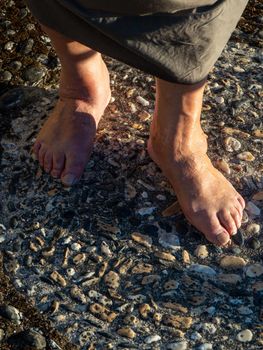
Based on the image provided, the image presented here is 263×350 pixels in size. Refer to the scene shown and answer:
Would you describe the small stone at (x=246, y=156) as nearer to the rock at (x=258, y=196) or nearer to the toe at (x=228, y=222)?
the rock at (x=258, y=196)

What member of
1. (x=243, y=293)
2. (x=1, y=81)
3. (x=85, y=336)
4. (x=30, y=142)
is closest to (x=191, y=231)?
(x=243, y=293)

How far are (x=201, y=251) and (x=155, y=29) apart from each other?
0.63 meters

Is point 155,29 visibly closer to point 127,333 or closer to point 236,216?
point 236,216

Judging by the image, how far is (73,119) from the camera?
226cm

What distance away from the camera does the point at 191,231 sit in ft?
6.83

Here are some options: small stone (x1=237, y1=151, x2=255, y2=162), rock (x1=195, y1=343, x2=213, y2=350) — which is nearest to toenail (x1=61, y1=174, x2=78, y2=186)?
small stone (x1=237, y1=151, x2=255, y2=162)

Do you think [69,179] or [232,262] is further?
[69,179]

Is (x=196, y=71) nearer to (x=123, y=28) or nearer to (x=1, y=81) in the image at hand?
(x=123, y=28)

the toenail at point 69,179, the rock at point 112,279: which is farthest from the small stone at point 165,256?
the toenail at point 69,179

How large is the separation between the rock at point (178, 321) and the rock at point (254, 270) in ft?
0.69

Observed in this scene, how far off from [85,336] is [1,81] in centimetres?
99

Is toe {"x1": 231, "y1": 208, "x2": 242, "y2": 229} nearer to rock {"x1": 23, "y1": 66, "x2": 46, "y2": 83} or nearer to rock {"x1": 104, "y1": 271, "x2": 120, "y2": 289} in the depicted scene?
rock {"x1": 104, "y1": 271, "x2": 120, "y2": 289}

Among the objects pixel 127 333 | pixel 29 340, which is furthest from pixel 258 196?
pixel 29 340

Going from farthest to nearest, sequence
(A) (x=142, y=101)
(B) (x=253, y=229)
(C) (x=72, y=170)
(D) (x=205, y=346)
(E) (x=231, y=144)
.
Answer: (A) (x=142, y=101) < (E) (x=231, y=144) < (C) (x=72, y=170) < (B) (x=253, y=229) < (D) (x=205, y=346)
